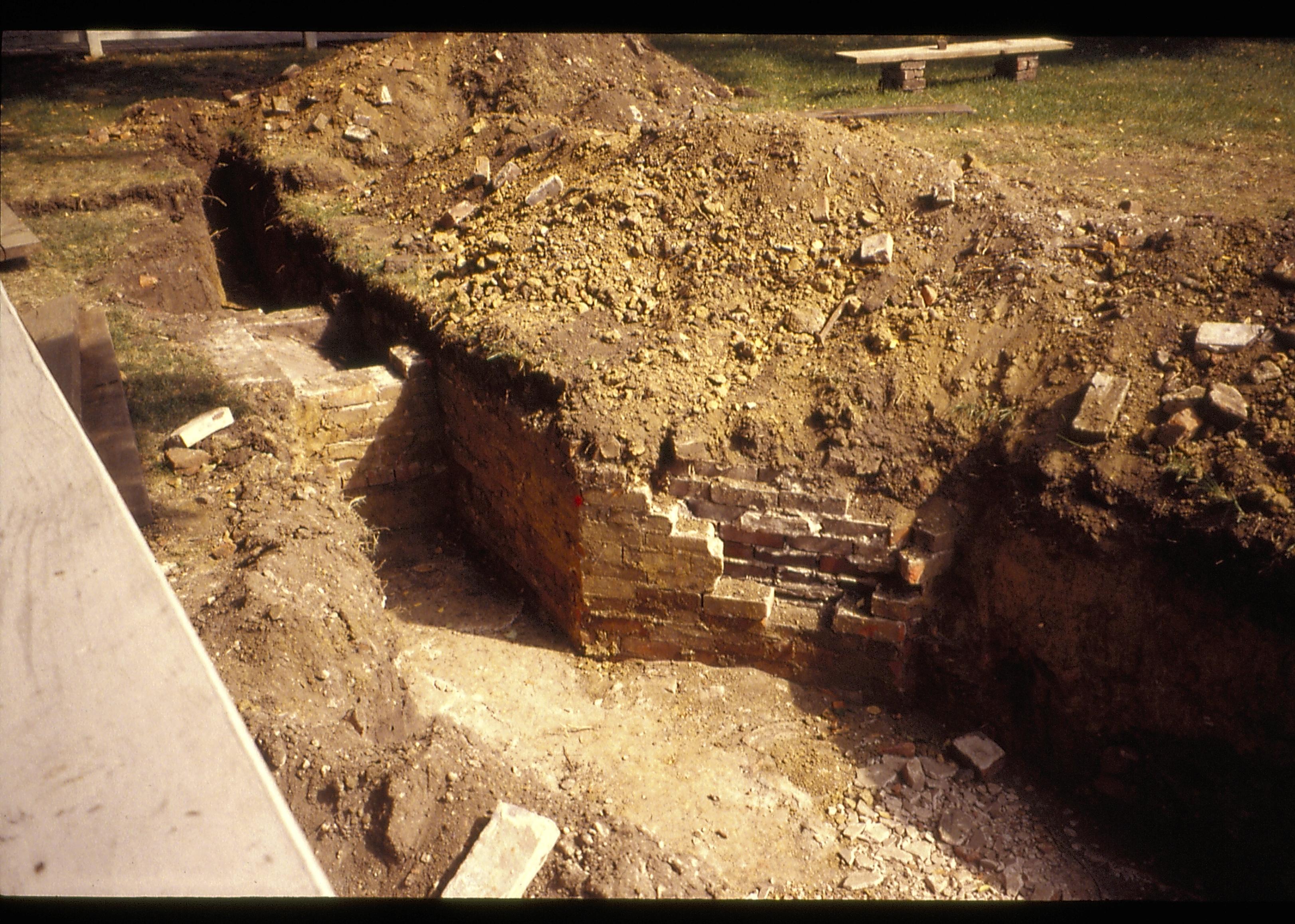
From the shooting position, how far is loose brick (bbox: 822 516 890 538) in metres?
3.88

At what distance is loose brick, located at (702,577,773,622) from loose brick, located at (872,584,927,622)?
49 centimetres

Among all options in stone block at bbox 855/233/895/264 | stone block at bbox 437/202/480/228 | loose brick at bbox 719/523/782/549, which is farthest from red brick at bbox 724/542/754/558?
stone block at bbox 437/202/480/228

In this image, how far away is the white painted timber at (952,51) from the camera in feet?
28.8

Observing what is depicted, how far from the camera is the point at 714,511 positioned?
4086 mm

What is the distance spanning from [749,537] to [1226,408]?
79.2 inches

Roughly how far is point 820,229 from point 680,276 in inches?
32.7

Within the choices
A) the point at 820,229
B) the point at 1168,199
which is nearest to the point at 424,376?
the point at 820,229

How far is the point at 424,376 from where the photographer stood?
5266mm

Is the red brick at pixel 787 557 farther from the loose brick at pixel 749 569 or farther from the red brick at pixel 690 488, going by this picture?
the red brick at pixel 690 488

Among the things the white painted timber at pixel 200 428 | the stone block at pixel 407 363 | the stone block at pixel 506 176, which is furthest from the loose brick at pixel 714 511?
the stone block at pixel 506 176

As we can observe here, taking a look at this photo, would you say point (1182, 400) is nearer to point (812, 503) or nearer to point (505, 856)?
point (812, 503)

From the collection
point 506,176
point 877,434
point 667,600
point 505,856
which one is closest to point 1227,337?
point 877,434

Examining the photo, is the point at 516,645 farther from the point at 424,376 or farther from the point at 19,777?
the point at 19,777

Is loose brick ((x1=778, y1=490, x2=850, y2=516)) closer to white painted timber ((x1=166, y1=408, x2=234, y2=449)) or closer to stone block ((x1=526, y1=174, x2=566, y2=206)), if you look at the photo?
stone block ((x1=526, y1=174, x2=566, y2=206))
